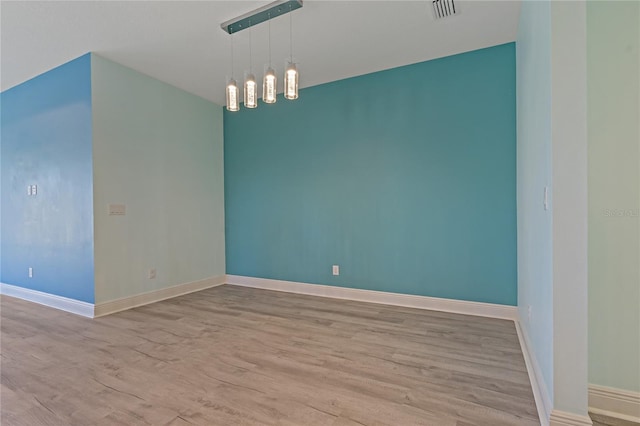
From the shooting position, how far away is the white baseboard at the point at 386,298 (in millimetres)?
3104

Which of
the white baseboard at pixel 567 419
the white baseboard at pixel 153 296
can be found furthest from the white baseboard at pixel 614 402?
the white baseboard at pixel 153 296

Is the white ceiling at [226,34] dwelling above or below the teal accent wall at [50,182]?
above

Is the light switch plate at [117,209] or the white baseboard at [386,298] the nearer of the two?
the white baseboard at [386,298]

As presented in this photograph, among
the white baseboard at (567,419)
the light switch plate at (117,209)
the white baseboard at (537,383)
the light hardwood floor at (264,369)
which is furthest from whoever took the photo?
the light switch plate at (117,209)

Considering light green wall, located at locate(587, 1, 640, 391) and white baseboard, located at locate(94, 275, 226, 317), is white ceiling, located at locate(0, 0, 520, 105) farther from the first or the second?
white baseboard, located at locate(94, 275, 226, 317)

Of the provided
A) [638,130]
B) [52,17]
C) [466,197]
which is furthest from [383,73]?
[52,17]

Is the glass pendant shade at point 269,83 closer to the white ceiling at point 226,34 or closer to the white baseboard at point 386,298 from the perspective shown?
the white ceiling at point 226,34

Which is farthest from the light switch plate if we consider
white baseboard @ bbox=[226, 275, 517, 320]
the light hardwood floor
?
white baseboard @ bbox=[226, 275, 517, 320]

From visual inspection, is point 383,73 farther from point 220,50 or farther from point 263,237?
point 263,237

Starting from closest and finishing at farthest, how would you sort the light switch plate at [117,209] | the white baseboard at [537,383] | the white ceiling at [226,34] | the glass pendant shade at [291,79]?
1. the white baseboard at [537,383]
2. the glass pendant shade at [291,79]
3. the white ceiling at [226,34]
4. the light switch plate at [117,209]

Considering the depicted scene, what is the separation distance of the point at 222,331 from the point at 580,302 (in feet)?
8.65

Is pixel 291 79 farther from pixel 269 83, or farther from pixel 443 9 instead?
pixel 443 9

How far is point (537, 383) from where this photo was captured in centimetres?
177

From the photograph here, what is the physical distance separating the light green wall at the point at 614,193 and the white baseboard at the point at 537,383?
0.26m
